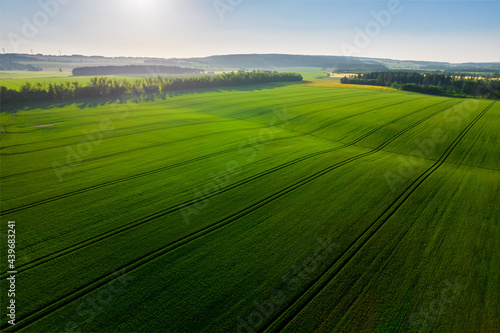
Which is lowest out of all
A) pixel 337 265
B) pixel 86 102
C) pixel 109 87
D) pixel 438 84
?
pixel 337 265

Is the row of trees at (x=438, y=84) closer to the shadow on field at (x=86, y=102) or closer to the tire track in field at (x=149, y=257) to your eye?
the shadow on field at (x=86, y=102)

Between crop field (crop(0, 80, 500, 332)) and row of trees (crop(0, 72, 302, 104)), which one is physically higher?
row of trees (crop(0, 72, 302, 104))

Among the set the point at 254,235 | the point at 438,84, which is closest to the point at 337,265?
the point at 254,235

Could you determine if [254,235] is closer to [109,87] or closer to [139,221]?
[139,221]

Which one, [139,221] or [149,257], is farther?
[139,221]

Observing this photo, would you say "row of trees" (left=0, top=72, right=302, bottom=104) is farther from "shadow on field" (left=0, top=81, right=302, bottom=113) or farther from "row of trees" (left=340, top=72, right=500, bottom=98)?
"row of trees" (left=340, top=72, right=500, bottom=98)

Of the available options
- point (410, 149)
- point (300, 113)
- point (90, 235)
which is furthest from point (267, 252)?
point (300, 113)

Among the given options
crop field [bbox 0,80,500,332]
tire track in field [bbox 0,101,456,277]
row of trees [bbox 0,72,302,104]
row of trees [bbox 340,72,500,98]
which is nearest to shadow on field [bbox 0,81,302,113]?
row of trees [bbox 0,72,302,104]

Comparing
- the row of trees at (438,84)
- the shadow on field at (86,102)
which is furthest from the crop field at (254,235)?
the row of trees at (438,84)
